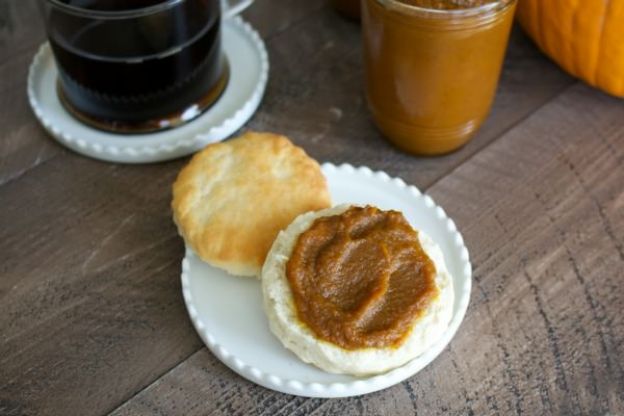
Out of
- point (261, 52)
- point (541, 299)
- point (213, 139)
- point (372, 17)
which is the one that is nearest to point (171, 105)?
point (213, 139)

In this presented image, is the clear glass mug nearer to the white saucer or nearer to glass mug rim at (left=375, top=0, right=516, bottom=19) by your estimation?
the white saucer

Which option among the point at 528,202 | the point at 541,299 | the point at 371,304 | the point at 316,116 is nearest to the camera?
the point at 371,304

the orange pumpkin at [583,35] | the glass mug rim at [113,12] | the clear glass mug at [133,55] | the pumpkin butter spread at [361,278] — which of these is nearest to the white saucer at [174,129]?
the clear glass mug at [133,55]

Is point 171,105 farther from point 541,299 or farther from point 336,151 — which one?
point 541,299

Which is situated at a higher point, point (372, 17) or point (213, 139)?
point (372, 17)

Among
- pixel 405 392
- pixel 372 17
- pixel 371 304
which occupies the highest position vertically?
pixel 372 17

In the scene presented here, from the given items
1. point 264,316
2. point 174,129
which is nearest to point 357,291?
point 264,316

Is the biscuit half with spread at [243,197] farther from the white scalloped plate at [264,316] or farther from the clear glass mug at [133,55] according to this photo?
the clear glass mug at [133,55]
